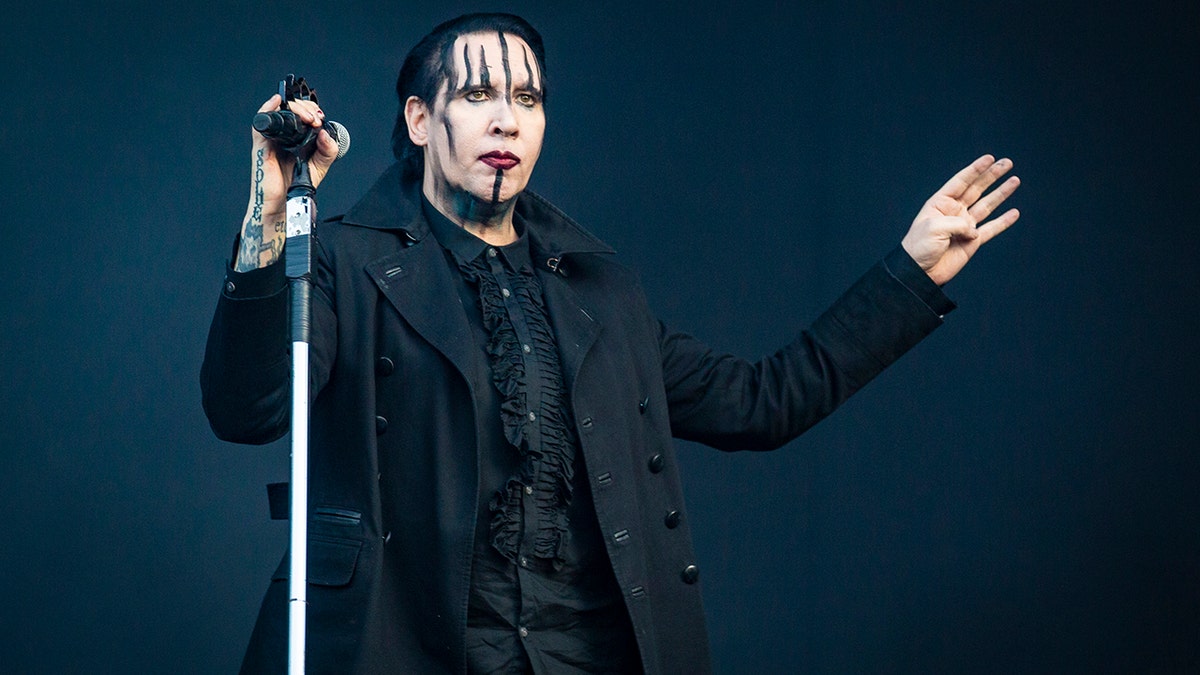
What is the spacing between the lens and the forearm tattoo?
171 centimetres

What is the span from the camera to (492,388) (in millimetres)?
2002

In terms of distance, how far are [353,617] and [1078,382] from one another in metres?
1.74

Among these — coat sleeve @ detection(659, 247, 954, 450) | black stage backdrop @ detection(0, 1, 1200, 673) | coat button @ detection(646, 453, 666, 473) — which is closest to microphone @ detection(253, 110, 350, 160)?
coat button @ detection(646, 453, 666, 473)

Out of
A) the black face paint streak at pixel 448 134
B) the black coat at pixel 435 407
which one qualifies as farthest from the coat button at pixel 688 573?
the black face paint streak at pixel 448 134

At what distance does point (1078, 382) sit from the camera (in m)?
2.98

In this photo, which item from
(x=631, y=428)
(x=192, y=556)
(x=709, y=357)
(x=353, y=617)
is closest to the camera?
(x=353, y=617)

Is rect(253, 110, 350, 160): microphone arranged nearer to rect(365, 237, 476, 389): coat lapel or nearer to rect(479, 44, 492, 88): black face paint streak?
rect(365, 237, 476, 389): coat lapel

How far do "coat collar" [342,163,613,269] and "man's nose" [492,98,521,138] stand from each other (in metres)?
0.16

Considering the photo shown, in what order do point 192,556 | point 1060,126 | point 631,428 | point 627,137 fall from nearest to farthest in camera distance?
point 631,428 < point 192,556 < point 1060,126 < point 627,137

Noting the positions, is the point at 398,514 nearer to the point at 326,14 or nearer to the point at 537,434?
the point at 537,434

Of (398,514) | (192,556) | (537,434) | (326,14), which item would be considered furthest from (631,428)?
(326,14)

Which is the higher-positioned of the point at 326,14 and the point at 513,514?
the point at 326,14

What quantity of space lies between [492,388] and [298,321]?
47 cm

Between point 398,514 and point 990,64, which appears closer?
point 398,514
